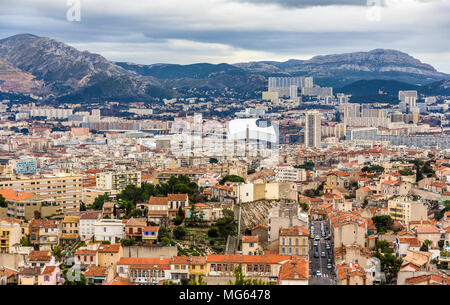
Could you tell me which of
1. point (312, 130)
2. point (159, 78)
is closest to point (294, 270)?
point (312, 130)

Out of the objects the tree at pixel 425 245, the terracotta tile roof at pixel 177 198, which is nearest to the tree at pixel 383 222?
the tree at pixel 425 245

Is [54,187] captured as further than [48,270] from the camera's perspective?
Yes

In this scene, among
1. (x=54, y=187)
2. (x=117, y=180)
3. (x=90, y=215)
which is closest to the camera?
(x=90, y=215)

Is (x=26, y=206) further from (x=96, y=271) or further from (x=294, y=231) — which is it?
(x=294, y=231)

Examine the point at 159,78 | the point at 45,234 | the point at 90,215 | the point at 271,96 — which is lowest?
the point at 45,234

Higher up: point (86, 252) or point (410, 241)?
point (86, 252)

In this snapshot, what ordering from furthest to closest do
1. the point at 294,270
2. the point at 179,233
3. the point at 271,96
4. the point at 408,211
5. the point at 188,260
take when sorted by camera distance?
1. the point at 271,96
2. the point at 408,211
3. the point at 179,233
4. the point at 188,260
5. the point at 294,270
